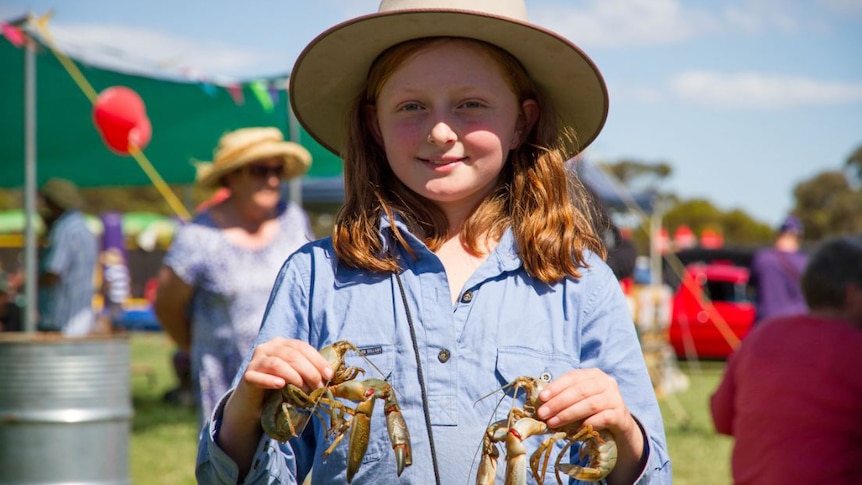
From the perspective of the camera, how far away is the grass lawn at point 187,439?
265 inches

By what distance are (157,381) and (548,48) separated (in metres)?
11.7

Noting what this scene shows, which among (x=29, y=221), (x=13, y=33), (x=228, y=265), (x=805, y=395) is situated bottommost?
(x=805, y=395)

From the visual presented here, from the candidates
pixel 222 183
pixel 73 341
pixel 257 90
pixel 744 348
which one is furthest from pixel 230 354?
pixel 257 90

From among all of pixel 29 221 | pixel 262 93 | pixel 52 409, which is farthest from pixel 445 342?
pixel 262 93

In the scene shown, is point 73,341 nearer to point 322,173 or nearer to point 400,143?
point 400,143

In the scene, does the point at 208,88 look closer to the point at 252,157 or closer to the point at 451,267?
the point at 252,157

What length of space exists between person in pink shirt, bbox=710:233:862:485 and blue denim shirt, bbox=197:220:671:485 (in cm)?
185

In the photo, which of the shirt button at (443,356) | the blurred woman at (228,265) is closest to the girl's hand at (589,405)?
the shirt button at (443,356)

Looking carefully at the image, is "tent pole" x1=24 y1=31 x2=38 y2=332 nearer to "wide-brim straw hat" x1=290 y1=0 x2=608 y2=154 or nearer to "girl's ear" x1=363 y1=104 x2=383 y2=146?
"wide-brim straw hat" x1=290 y1=0 x2=608 y2=154

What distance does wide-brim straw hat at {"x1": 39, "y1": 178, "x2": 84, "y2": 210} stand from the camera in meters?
7.71

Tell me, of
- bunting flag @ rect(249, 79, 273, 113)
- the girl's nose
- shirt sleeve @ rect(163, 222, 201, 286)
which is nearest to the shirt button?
the girl's nose

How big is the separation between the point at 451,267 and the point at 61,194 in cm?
656

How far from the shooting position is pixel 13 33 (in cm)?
717

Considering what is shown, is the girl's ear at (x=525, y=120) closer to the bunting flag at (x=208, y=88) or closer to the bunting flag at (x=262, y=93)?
the bunting flag at (x=262, y=93)
